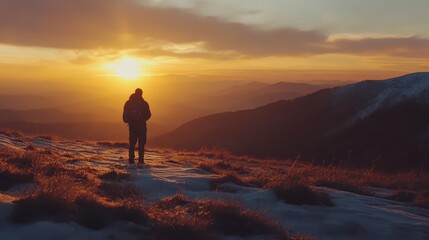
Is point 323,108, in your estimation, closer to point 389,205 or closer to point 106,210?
point 389,205

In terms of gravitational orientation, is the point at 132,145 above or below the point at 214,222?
above

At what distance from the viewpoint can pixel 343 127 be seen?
59.0 metres

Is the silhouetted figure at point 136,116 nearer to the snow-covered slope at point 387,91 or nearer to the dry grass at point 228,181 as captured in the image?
the dry grass at point 228,181

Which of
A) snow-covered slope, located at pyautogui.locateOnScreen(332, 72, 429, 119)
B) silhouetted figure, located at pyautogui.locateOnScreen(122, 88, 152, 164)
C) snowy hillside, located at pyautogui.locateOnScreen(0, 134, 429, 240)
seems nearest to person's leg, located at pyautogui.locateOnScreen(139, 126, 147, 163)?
silhouetted figure, located at pyautogui.locateOnScreen(122, 88, 152, 164)

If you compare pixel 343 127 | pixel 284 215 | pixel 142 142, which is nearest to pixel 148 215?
pixel 284 215

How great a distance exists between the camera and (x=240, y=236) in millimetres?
6020

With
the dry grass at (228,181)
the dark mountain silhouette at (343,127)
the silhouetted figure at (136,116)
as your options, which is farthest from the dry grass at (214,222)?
the dark mountain silhouette at (343,127)

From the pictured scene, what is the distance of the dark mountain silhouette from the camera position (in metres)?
49.8

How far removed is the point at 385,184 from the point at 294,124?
53914 mm

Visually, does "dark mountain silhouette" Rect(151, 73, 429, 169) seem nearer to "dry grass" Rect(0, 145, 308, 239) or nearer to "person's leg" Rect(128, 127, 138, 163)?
"person's leg" Rect(128, 127, 138, 163)

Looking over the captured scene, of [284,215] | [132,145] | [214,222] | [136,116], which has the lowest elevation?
[284,215]

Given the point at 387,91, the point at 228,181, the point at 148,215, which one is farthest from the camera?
the point at 387,91

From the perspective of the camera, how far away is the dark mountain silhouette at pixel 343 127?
49.8 metres

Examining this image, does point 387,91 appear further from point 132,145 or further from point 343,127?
point 132,145
